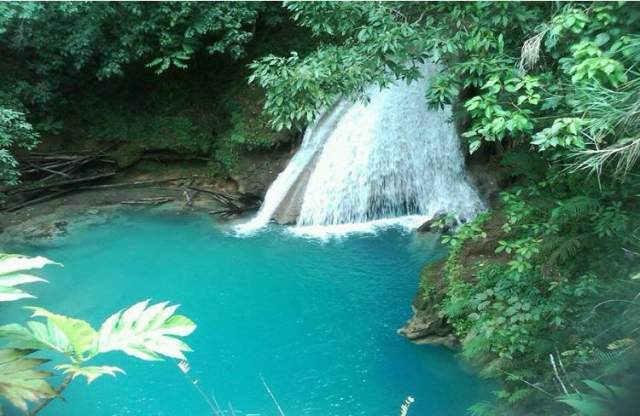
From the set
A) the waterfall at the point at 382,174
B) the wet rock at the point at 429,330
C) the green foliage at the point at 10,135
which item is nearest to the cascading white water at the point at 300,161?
the waterfall at the point at 382,174

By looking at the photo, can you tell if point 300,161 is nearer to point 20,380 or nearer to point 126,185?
point 126,185

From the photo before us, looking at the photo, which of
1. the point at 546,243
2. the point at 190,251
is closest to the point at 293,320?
the point at 190,251

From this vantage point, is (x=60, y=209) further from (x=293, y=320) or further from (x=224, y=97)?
(x=293, y=320)

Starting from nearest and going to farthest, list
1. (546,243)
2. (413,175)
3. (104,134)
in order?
(546,243) → (413,175) → (104,134)

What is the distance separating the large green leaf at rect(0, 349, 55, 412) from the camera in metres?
1.45

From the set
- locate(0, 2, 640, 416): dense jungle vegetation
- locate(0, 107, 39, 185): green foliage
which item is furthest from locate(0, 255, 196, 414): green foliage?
locate(0, 107, 39, 185): green foliage

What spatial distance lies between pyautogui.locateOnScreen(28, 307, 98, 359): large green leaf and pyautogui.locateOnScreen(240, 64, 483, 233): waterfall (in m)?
7.27

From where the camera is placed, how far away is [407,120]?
923 centimetres

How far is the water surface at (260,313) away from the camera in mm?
5559

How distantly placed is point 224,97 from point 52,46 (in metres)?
2.84

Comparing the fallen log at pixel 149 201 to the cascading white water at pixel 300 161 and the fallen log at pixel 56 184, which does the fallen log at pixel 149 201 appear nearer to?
the fallen log at pixel 56 184

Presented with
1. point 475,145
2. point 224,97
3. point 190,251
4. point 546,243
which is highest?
point 224,97

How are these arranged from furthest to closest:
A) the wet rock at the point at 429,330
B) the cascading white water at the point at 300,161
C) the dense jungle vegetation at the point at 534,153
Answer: the cascading white water at the point at 300,161, the wet rock at the point at 429,330, the dense jungle vegetation at the point at 534,153

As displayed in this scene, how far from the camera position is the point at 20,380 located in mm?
1491
